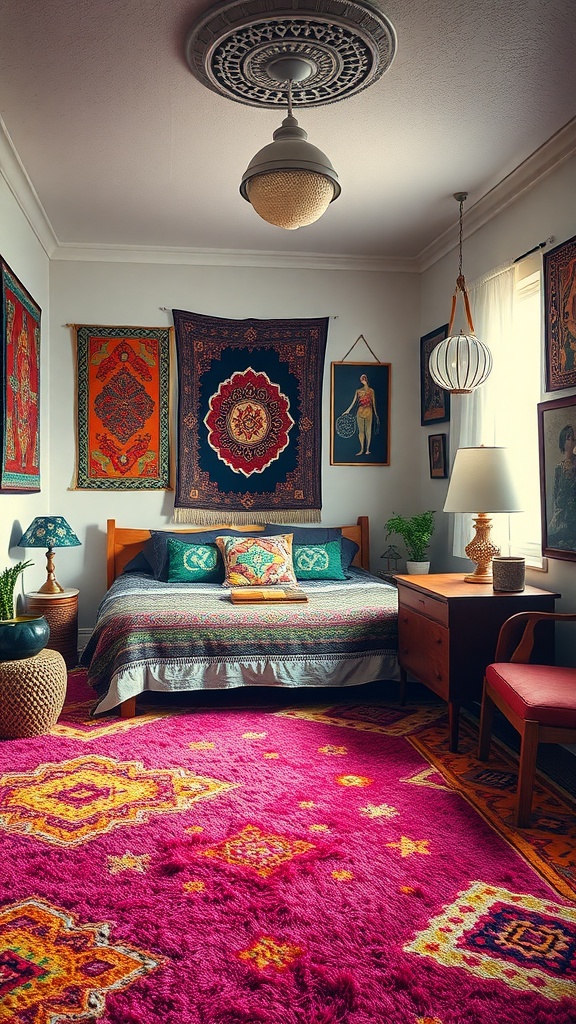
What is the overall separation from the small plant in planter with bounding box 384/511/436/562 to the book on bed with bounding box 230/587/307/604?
116 centimetres

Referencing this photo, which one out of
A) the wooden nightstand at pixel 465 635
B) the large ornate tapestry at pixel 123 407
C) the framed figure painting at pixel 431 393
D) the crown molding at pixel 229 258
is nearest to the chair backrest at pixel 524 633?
the wooden nightstand at pixel 465 635

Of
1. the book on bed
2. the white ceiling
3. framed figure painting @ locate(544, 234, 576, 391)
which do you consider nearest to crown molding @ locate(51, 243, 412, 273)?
the white ceiling

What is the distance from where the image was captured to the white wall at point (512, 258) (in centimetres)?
375

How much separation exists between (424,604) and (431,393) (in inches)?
92.6

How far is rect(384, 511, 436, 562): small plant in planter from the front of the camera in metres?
5.43

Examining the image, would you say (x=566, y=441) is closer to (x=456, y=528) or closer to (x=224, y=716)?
(x=456, y=528)

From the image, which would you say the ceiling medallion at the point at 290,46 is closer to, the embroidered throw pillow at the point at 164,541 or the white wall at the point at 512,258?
the white wall at the point at 512,258

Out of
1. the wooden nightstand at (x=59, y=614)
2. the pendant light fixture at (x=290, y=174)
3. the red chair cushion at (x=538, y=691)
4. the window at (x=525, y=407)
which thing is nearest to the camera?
the red chair cushion at (x=538, y=691)

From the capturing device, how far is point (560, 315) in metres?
3.78

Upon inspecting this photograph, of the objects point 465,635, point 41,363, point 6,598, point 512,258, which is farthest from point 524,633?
point 41,363

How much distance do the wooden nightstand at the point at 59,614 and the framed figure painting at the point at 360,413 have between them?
7.29 ft

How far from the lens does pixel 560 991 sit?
5.98 ft

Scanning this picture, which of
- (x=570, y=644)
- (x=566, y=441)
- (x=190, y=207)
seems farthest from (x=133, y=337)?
(x=570, y=644)

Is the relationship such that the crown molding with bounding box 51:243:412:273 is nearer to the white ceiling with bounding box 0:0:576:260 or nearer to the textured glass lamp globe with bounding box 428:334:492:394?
the white ceiling with bounding box 0:0:576:260
